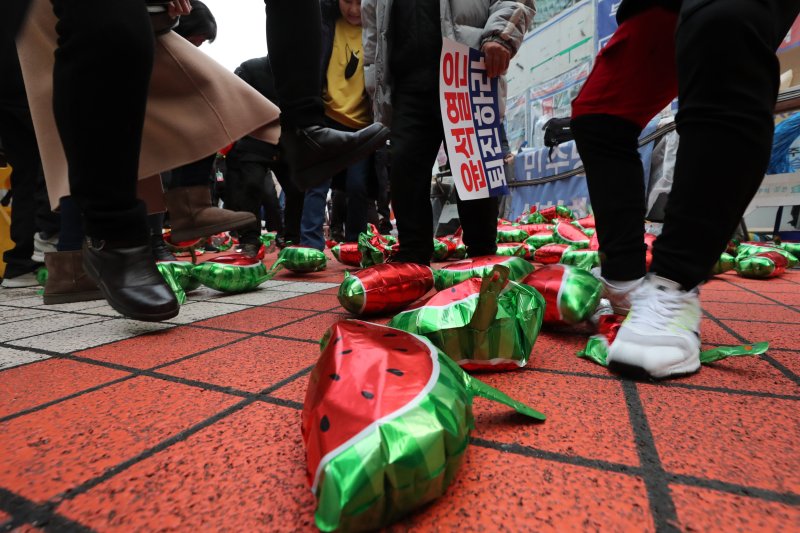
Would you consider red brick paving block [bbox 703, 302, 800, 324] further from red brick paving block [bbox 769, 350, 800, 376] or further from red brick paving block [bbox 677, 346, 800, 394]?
red brick paving block [bbox 677, 346, 800, 394]

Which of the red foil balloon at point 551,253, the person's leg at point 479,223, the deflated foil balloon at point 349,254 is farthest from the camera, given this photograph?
the deflated foil balloon at point 349,254

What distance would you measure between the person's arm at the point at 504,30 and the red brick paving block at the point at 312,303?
2.88 feet

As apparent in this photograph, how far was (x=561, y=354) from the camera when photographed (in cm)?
75

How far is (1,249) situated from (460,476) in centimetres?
272

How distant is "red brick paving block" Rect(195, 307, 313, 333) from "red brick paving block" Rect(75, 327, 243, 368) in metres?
0.06

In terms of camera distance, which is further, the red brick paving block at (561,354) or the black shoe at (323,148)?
the black shoe at (323,148)

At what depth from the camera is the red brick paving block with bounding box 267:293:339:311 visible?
127 centimetres

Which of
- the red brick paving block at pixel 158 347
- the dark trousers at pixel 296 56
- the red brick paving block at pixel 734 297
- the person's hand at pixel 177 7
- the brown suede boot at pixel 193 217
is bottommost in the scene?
the red brick paving block at pixel 734 297

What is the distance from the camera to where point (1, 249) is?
6.91 feet

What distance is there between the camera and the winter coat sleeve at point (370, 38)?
1419 mm

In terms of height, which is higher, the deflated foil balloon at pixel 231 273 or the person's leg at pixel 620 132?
the person's leg at pixel 620 132

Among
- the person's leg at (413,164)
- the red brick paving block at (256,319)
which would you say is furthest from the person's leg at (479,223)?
the red brick paving block at (256,319)

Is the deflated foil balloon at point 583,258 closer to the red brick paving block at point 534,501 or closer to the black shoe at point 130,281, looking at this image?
the red brick paving block at point 534,501

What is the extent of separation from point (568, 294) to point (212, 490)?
680mm
